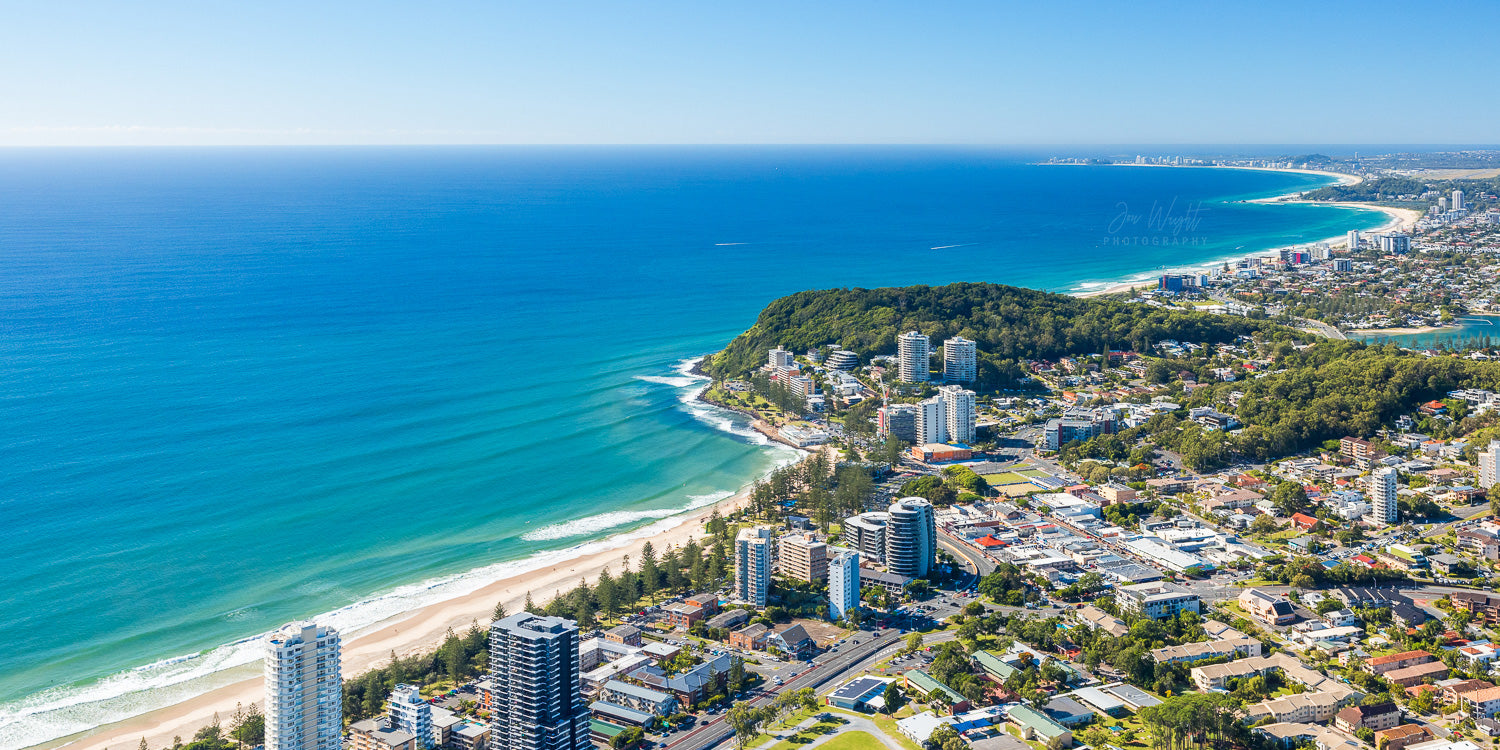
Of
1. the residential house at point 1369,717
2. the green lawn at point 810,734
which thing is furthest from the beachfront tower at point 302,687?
the residential house at point 1369,717

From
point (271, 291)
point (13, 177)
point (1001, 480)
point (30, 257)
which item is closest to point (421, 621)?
point (1001, 480)

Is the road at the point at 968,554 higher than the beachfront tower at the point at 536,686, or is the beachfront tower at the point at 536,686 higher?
the beachfront tower at the point at 536,686

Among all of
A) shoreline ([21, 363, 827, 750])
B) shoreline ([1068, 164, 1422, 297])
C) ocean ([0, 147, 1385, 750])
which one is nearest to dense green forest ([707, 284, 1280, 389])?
ocean ([0, 147, 1385, 750])

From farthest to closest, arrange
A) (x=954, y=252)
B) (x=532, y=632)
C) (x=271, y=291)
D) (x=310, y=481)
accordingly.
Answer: (x=954, y=252), (x=271, y=291), (x=310, y=481), (x=532, y=632)

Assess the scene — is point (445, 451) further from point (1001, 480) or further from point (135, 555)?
point (1001, 480)

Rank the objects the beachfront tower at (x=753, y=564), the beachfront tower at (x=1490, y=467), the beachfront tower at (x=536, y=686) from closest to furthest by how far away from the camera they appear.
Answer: the beachfront tower at (x=536, y=686) → the beachfront tower at (x=753, y=564) → the beachfront tower at (x=1490, y=467)

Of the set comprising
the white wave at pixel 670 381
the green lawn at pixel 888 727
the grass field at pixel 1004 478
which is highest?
the white wave at pixel 670 381

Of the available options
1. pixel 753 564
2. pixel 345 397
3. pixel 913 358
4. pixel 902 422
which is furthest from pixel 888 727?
pixel 345 397

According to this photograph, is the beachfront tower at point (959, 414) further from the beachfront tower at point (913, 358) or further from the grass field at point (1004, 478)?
the beachfront tower at point (913, 358)

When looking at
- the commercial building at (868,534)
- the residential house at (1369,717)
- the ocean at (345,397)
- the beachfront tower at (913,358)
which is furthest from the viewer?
the beachfront tower at (913,358)
